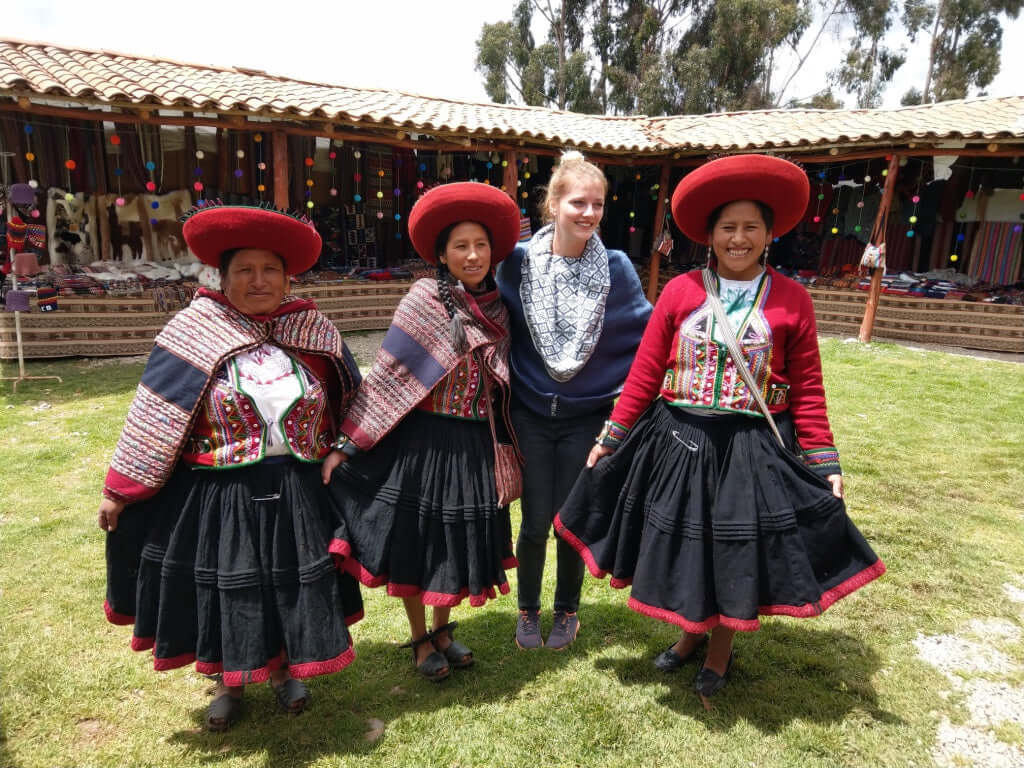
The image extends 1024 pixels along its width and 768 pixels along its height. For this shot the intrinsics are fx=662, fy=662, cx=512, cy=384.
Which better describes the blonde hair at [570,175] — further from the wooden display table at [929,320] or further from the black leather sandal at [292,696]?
the wooden display table at [929,320]

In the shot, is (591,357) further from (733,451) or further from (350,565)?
(350,565)

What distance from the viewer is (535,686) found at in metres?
2.44

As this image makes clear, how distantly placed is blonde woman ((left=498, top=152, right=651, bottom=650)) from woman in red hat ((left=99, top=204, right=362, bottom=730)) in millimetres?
759

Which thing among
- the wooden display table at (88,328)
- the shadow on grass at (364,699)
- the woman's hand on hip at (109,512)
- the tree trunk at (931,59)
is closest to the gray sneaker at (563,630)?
the shadow on grass at (364,699)

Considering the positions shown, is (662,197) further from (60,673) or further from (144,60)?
(60,673)

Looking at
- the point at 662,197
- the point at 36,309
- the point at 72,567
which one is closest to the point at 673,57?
the point at 662,197

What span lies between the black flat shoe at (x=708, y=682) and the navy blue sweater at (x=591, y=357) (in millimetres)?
1022

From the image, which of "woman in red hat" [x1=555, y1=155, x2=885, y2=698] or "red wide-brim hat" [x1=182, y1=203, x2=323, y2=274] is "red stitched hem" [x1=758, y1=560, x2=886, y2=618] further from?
"red wide-brim hat" [x1=182, y1=203, x2=323, y2=274]

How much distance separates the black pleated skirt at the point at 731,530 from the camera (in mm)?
2021

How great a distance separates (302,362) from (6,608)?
1981 mm

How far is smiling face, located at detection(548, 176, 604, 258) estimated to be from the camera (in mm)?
2287

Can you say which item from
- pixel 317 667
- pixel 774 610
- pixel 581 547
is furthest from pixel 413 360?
pixel 774 610

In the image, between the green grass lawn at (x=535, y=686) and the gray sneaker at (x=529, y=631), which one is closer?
the green grass lawn at (x=535, y=686)

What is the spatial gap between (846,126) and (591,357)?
881cm
